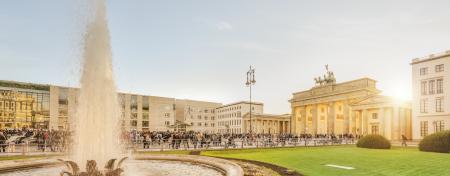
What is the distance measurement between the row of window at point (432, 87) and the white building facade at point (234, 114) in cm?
8823

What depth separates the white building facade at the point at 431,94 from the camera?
2132 inches

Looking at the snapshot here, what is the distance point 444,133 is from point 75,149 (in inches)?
1250

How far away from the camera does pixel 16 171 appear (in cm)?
1505

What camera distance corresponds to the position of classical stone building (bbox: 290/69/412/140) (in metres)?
68.1

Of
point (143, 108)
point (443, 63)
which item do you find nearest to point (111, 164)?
point (443, 63)

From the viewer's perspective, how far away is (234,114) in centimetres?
15412

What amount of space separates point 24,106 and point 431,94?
88668mm

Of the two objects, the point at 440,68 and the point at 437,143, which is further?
the point at 440,68

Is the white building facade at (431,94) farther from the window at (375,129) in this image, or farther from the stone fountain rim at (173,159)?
the stone fountain rim at (173,159)

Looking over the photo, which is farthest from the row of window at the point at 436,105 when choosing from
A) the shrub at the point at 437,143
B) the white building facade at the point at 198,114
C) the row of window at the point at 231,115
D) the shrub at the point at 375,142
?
the row of window at the point at 231,115

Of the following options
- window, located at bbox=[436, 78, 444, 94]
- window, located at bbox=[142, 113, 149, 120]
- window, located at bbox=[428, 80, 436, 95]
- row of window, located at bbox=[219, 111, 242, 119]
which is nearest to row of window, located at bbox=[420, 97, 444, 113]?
window, located at bbox=[436, 78, 444, 94]

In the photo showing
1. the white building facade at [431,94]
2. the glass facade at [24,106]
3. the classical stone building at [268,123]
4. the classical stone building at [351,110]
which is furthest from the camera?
the classical stone building at [268,123]

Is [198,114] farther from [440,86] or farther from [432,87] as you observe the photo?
[440,86]

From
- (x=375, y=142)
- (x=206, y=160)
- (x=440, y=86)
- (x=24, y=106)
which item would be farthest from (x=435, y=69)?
(x=24, y=106)
